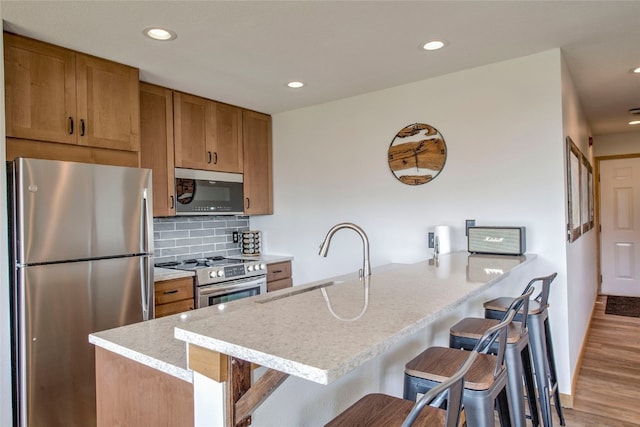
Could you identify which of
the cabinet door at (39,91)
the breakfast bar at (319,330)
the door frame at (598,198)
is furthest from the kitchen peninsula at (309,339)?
the door frame at (598,198)

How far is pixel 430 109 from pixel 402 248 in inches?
44.0

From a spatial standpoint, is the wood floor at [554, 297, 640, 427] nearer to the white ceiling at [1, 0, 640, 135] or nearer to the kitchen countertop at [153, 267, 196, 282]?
the white ceiling at [1, 0, 640, 135]

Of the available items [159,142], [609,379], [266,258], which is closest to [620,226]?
[609,379]

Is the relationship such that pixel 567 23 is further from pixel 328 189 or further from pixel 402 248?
pixel 328 189

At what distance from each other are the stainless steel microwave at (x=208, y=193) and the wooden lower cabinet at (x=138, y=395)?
2083 mm

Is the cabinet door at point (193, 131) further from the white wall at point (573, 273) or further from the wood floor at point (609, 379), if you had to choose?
the wood floor at point (609, 379)

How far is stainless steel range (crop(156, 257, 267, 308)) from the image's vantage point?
3148 millimetres

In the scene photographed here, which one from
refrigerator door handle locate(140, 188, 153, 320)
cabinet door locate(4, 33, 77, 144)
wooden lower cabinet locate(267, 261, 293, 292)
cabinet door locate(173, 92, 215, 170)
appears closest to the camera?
cabinet door locate(4, 33, 77, 144)

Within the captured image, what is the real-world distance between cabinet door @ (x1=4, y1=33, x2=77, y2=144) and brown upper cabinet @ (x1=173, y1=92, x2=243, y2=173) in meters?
0.93

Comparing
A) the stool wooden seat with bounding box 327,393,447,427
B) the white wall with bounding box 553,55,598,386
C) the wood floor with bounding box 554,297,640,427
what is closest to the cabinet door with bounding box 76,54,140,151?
the stool wooden seat with bounding box 327,393,447,427

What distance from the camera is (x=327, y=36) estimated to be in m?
2.34

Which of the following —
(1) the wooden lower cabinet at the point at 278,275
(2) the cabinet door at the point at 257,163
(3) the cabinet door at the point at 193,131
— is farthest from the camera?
(2) the cabinet door at the point at 257,163

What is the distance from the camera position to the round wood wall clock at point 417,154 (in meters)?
3.09

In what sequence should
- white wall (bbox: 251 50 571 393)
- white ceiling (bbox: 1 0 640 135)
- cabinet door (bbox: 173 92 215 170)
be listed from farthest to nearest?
cabinet door (bbox: 173 92 215 170)
white wall (bbox: 251 50 571 393)
white ceiling (bbox: 1 0 640 135)
